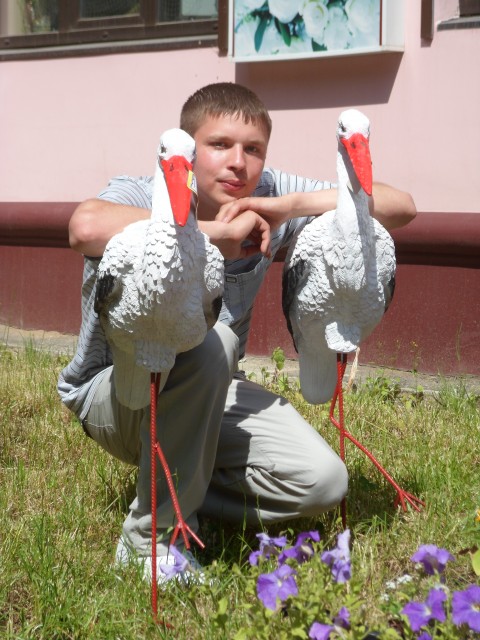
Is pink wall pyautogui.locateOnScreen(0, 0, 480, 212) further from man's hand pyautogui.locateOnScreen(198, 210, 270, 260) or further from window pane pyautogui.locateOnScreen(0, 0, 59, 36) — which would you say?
man's hand pyautogui.locateOnScreen(198, 210, 270, 260)

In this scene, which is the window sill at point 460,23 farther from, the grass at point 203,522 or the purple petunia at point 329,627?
the purple petunia at point 329,627

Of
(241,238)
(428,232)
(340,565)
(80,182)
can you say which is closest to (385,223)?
(241,238)

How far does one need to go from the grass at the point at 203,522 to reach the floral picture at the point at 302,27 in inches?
62.8

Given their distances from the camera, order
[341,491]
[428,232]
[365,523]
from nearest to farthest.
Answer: [341,491] → [365,523] → [428,232]

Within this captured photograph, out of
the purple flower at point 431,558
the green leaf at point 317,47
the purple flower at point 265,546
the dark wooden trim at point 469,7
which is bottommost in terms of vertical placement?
the purple flower at point 265,546

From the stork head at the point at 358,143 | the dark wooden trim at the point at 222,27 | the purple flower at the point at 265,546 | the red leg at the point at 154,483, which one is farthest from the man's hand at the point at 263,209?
the dark wooden trim at the point at 222,27

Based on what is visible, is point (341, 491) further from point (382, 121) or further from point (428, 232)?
point (382, 121)

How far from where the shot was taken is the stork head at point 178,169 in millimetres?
2354

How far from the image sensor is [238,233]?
2.69 metres

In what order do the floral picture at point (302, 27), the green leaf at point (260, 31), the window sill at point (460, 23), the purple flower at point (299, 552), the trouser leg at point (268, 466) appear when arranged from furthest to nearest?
the green leaf at point (260, 31), the floral picture at point (302, 27), the window sill at point (460, 23), the trouser leg at point (268, 466), the purple flower at point (299, 552)

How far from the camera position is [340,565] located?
2109mm

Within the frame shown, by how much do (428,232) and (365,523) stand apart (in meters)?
2.04

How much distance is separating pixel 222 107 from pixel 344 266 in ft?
2.13

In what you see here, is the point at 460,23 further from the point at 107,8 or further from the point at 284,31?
the point at 107,8
